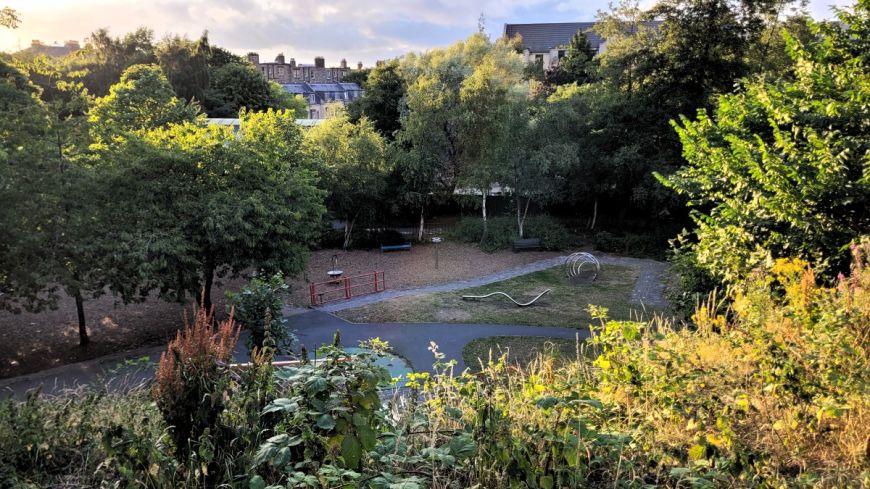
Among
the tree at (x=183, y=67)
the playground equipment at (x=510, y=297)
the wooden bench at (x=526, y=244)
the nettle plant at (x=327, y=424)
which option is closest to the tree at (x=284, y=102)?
the tree at (x=183, y=67)

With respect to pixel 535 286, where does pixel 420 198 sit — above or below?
above

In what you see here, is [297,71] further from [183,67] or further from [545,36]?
[183,67]

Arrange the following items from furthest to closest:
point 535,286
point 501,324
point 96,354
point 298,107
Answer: point 298,107 < point 535,286 < point 501,324 < point 96,354

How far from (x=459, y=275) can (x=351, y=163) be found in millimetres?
6894

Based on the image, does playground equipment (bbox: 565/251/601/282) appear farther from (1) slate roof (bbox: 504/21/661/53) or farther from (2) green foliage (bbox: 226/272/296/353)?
(1) slate roof (bbox: 504/21/661/53)

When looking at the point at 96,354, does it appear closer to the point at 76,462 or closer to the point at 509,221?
the point at 76,462

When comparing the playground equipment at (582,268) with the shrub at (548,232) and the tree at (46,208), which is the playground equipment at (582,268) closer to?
the shrub at (548,232)

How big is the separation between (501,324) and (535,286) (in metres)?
4.19

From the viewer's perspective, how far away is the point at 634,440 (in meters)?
3.40

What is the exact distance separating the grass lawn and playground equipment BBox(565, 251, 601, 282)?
1.19 ft

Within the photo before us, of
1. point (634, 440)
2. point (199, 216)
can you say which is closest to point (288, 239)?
point (199, 216)

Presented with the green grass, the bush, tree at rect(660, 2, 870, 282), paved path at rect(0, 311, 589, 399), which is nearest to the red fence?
paved path at rect(0, 311, 589, 399)

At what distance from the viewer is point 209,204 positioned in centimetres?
1278

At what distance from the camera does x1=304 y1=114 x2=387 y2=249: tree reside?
2252cm
